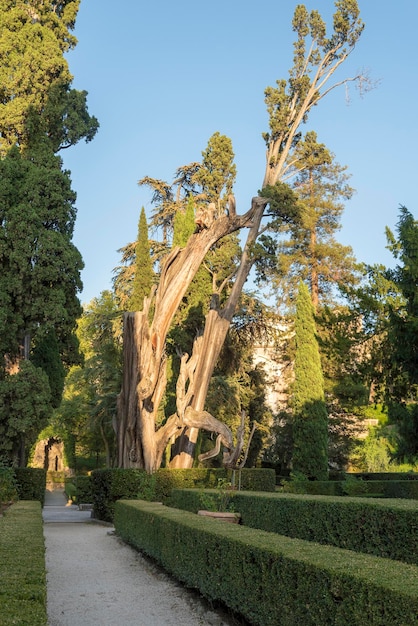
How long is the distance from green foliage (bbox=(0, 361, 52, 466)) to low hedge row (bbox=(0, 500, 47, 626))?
806 cm

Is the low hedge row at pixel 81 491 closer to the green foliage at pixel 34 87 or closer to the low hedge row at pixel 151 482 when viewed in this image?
the low hedge row at pixel 151 482

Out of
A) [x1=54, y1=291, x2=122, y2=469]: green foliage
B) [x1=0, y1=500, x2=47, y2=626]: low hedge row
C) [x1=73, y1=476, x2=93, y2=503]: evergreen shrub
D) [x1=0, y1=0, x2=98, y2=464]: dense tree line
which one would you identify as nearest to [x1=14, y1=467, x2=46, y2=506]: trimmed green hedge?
[x1=0, y1=0, x2=98, y2=464]: dense tree line

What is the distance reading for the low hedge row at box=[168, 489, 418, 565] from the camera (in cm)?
614

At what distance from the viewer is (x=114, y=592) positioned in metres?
7.51

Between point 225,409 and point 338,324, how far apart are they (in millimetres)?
12372

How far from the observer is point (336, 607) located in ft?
13.1

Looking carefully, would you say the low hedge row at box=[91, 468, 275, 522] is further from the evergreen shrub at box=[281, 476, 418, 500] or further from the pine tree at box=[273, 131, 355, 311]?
the pine tree at box=[273, 131, 355, 311]

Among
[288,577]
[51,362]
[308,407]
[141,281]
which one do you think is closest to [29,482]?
[51,362]

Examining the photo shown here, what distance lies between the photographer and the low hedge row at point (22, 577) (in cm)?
352

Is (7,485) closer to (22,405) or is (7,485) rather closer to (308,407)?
(22,405)

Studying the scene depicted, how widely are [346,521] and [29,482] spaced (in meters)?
12.5

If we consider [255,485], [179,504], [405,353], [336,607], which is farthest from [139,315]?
[336,607]

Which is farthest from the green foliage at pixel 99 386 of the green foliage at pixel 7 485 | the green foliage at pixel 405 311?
→ the green foliage at pixel 405 311

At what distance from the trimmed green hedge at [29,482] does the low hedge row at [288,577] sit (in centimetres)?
1030
